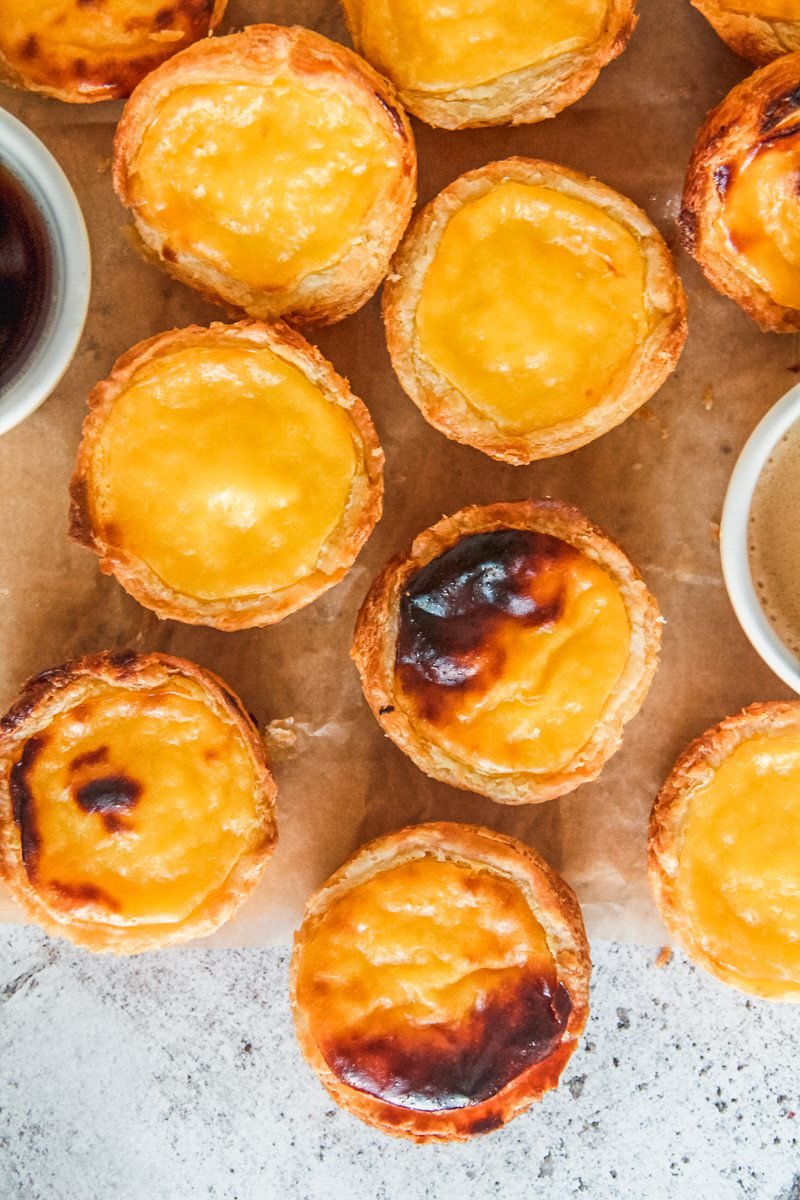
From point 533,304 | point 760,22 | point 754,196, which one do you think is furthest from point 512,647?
point 760,22

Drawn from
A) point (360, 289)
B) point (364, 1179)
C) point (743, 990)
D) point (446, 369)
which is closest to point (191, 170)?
point (360, 289)

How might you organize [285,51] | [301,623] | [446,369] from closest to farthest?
[285,51] → [446,369] → [301,623]

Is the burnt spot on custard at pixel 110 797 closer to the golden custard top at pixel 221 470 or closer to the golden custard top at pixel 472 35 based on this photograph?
the golden custard top at pixel 221 470

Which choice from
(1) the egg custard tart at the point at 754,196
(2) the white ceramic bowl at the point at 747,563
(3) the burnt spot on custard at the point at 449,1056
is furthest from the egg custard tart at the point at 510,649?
(1) the egg custard tart at the point at 754,196

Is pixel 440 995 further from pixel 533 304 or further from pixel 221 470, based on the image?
pixel 533 304

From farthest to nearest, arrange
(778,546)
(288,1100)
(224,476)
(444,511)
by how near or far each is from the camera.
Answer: (288,1100)
(444,511)
(778,546)
(224,476)

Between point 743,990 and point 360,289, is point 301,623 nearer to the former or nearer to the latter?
point 360,289

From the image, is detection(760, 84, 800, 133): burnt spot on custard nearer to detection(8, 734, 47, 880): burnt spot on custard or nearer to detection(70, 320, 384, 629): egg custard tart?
detection(70, 320, 384, 629): egg custard tart

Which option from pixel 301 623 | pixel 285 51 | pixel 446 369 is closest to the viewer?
pixel 285 51
